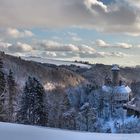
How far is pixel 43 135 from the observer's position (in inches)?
137

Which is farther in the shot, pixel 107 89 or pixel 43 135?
pixel 107 89

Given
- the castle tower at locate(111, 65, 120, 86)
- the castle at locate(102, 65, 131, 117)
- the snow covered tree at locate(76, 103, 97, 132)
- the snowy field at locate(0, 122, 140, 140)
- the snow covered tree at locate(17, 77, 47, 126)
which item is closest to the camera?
the snowy field at locate(0, 122, 140, 140)

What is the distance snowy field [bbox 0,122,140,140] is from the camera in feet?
11.0

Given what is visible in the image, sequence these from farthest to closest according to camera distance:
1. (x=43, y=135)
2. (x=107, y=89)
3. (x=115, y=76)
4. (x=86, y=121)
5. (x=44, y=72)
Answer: (x=44, y=72) → (x=115, y=76) → (x=107, y=89) → (x=86, y=121) → (x=43, y=135)

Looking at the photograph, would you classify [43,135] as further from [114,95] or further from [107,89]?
[107,89]

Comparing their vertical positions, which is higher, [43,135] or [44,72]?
[44,72]

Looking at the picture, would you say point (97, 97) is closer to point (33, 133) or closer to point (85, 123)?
point (85, 123)

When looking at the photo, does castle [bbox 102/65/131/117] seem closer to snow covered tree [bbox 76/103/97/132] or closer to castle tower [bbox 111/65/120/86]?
castle tower [bbox 111/65/120/86]

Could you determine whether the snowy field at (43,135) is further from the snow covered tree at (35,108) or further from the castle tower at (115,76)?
the castle tower at (115,76)

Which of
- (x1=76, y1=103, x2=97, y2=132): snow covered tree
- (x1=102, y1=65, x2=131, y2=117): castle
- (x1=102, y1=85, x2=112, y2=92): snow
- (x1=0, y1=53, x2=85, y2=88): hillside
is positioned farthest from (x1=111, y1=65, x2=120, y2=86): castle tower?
(x1=0, y1=53, x2=85, y2=88): hillside

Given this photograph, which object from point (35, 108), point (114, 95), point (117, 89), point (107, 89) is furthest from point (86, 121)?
point (117, 89)

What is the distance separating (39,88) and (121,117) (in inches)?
1155

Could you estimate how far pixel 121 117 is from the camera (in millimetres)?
51375

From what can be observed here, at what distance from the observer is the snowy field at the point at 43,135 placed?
336 cm
